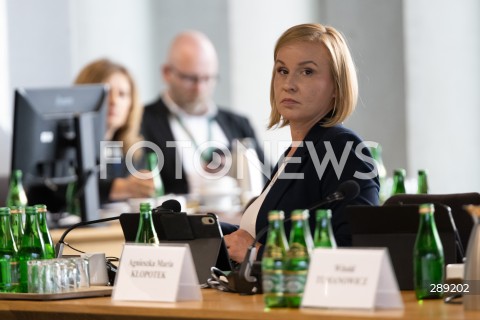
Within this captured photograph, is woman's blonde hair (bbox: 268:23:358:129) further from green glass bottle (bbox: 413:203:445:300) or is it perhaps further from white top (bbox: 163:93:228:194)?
white top (bbox: 163:93:228:194)

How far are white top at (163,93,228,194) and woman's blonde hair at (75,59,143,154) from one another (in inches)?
13.3

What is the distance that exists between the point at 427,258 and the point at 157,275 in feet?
1.64

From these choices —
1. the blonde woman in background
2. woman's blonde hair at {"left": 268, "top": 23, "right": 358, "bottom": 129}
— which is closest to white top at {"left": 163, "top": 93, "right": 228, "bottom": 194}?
the blonde woman in background

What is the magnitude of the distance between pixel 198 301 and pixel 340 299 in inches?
12.9

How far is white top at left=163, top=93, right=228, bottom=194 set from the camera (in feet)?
18.4

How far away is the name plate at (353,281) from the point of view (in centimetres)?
167

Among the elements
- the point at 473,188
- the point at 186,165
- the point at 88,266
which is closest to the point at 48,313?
the point at 88,266

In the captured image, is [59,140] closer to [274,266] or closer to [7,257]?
[7,257]

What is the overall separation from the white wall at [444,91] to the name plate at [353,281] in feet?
12.8

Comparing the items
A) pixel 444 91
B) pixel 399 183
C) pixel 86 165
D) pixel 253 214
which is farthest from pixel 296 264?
pixel 444 91

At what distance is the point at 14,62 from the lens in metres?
5.77

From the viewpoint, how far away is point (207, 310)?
177 cm

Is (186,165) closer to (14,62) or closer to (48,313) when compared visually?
(14,62)

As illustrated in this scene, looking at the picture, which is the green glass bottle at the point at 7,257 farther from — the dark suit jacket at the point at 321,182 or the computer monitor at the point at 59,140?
the computer monitor at the point at 59,140
